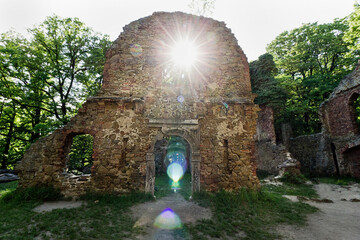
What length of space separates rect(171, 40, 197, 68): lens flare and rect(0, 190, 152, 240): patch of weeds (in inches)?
241

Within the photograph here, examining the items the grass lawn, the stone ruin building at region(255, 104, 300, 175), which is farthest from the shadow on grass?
the stone ruin building at region(255, 104, 300, 175)

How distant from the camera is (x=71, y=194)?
20.0ft

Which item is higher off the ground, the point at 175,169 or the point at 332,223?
the point at 175,169

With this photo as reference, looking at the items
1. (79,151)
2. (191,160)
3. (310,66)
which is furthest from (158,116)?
(310,66)

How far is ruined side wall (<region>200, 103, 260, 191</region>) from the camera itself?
6.43m

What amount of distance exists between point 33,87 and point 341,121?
21899 millimetres

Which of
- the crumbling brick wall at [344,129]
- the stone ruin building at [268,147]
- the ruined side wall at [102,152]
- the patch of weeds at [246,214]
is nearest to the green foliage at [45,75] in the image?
the ruined side wall at [102,152]

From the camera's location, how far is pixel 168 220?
4.59m

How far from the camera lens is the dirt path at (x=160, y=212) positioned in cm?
385

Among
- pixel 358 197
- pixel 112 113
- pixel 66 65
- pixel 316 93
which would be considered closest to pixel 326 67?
pixel 316 93

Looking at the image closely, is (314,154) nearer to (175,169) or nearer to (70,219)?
(175,169)

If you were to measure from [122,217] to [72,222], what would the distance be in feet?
3.90

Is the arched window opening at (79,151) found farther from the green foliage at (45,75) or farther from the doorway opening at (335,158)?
the doorway opening at (335,158)

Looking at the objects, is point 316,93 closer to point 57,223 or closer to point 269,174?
point 269,174
